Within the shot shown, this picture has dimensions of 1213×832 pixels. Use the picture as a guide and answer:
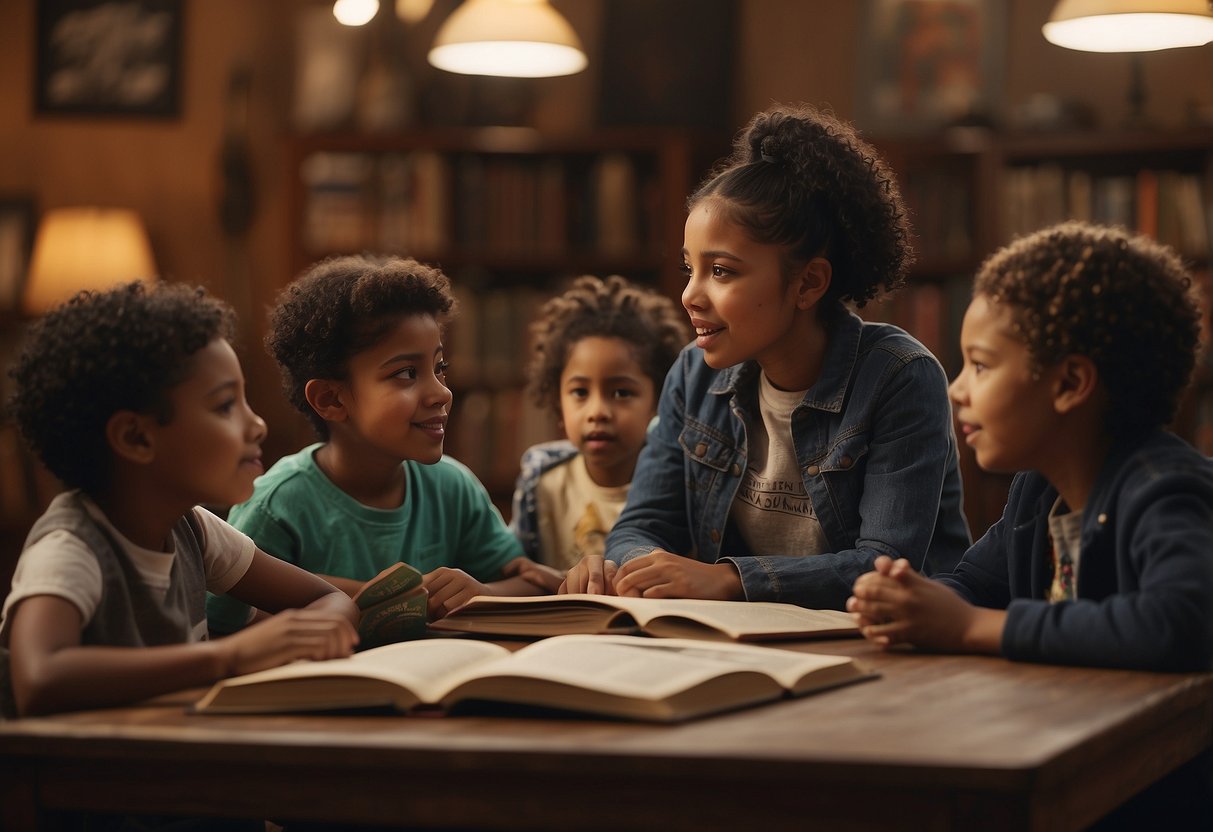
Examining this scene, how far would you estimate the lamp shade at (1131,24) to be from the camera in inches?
133

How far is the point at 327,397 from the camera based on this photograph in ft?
6.99

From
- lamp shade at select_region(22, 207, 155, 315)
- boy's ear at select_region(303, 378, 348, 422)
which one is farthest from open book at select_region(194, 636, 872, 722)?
lamp shade at select_region(22, 207, 155, 315)

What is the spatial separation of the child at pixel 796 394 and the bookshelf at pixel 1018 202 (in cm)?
253

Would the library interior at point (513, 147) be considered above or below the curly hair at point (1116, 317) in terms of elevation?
above

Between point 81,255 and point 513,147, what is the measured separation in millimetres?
1610

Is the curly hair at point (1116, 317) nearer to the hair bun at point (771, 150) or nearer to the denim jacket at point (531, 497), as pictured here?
the hair bun at point (771, 150)

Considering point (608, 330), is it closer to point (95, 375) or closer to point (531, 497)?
point (531, 497)

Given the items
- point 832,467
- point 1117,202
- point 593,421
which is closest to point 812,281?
point 832,467

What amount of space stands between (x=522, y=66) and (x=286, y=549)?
88.4 inches

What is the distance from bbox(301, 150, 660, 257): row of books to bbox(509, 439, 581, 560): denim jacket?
7.63 ft

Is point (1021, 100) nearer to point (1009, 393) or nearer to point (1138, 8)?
point (1138, 8)

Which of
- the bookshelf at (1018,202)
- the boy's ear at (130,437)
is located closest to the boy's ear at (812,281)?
the boy's ear at (130,437)

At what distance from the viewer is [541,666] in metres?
1.20

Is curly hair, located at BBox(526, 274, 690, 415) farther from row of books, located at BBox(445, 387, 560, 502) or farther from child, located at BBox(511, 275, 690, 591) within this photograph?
row of books, located at BBox(445, 387, 560, 502)
